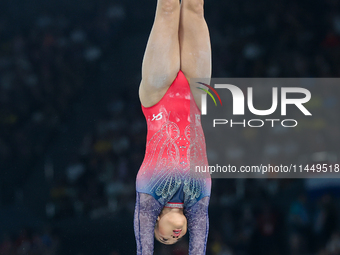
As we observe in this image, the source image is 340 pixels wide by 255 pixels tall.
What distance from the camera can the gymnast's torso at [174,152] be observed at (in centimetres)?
268

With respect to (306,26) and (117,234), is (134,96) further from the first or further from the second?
(306,26)

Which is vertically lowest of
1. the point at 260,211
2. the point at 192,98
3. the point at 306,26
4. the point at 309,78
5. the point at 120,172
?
the point at 260,211

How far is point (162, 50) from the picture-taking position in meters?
2.68

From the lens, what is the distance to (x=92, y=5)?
4559 millimetres

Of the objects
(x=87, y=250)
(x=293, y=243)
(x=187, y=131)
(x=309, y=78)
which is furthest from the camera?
(x=309, y=78)

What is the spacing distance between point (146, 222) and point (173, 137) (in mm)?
589

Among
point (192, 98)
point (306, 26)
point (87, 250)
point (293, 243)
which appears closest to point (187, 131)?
point (192, 98)

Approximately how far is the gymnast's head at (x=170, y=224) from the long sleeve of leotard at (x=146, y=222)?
60 mm

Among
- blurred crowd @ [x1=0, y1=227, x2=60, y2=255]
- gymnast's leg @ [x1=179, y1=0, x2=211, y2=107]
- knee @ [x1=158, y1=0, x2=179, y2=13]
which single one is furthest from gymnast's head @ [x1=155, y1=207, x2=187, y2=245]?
blurred crowd @ [x1=0, y1=227, x2=60, y2=255]

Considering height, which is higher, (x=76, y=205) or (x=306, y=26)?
(x=306, y=26)

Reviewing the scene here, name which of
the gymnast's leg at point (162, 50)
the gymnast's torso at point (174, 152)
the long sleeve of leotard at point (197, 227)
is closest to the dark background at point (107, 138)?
the long sleeve of leotard at point (197, 227)

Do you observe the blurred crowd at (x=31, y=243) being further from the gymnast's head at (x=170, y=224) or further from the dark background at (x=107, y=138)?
the gymnast's head at (x=170, y=224)

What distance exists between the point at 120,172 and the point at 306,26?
277 cm

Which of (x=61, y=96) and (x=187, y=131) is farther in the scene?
(x=61, y=96)
